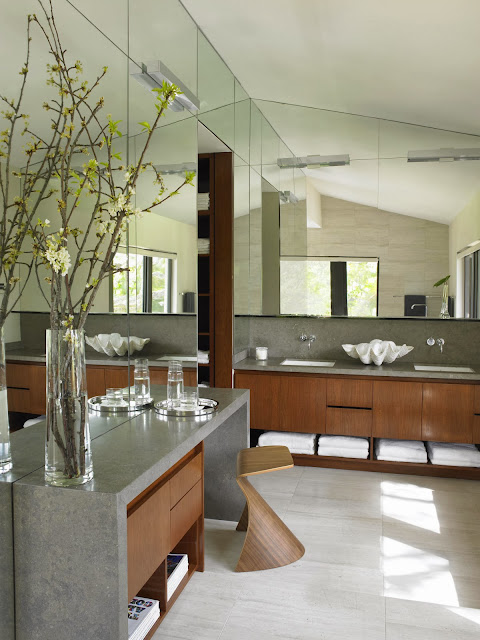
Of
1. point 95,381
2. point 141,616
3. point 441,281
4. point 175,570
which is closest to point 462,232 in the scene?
point 441,281

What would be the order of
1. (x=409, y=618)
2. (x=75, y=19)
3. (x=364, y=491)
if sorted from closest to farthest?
(x=75, y=19), (x=409, y=618), (x=364, y=491)

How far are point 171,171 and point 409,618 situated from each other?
102 inches

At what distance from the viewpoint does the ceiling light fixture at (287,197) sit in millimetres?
5387

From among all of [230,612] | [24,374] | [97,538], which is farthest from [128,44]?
[230,612]

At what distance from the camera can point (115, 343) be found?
2.93 metres

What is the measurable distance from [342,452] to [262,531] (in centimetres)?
182

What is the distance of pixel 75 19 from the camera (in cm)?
239

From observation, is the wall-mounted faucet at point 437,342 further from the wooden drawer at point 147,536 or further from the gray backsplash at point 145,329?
the wooden drawer at point 147,536

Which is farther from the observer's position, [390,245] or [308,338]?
[308,338]

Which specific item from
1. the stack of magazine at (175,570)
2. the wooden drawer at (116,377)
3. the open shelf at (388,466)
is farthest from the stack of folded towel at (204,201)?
the stack of magazine at (175,570)

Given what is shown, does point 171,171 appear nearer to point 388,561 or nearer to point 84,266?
point 84,266

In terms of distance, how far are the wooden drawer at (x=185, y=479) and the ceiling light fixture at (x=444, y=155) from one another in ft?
11.1

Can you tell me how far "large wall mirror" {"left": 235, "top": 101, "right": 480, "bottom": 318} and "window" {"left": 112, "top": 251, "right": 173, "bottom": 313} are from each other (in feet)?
5.47

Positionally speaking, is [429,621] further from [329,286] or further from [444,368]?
[329,286]
